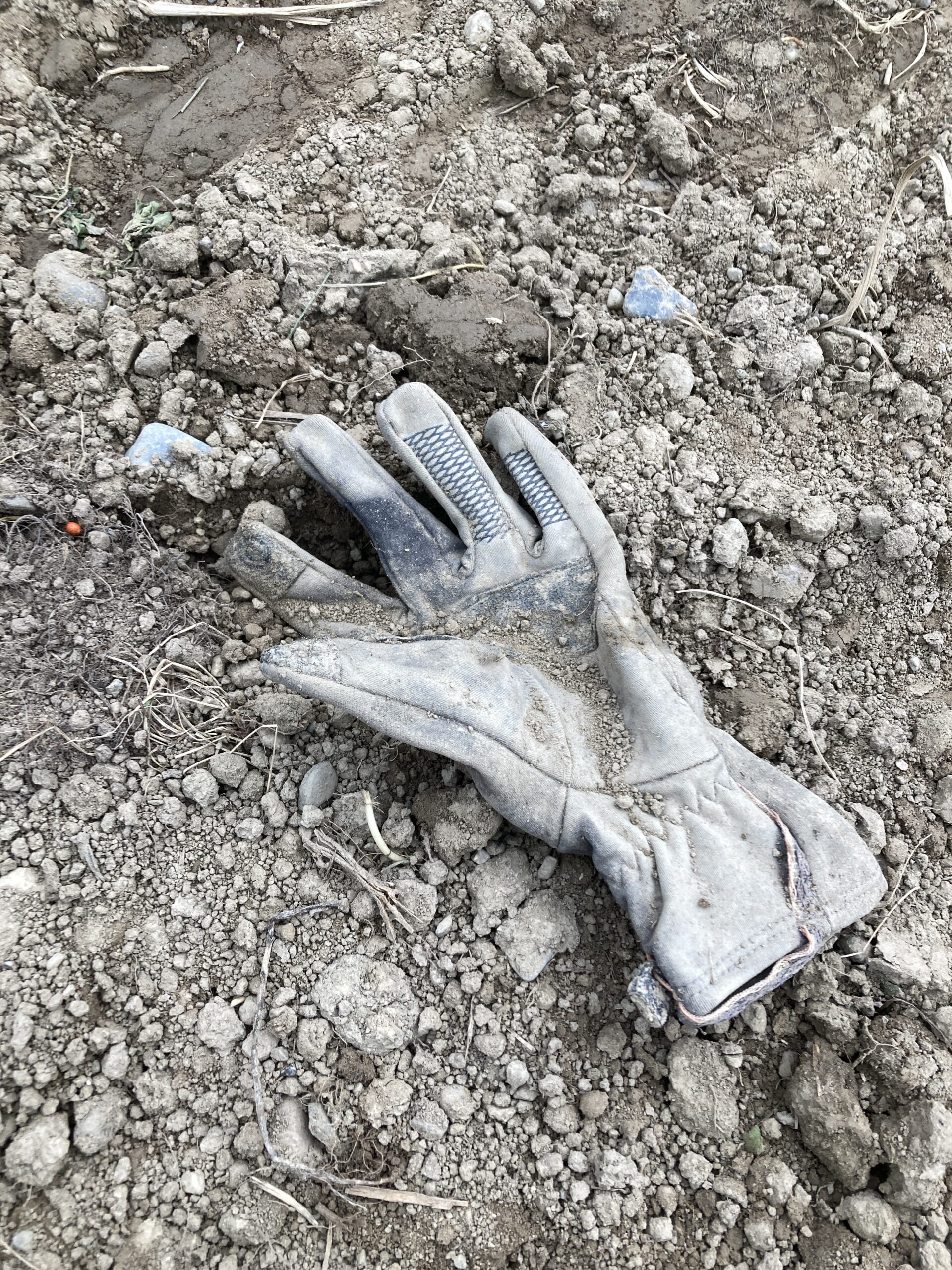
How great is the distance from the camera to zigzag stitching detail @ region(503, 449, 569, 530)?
2.15 metres

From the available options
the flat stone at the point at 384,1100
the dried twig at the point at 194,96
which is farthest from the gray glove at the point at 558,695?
the dried twig at the point at 194,96

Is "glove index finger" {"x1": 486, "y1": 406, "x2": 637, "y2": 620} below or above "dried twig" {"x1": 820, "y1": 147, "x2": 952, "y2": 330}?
below

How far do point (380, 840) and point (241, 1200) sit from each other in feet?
2.80

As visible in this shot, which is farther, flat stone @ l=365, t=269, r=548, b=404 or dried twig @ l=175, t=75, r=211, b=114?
dried twig @ l=175, t=75, r=211, b=114

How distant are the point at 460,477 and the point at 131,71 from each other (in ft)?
5.90

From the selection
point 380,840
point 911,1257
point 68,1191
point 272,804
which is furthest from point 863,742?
point 68,1191

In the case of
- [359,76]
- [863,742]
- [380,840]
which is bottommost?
[380,840]

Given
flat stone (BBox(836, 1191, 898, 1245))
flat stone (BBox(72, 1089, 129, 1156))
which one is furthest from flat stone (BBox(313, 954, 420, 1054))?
flat stone (BBox(836, 1191, 898, 1245))

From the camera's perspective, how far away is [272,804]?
6.35ft

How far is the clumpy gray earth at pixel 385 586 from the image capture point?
1657mm

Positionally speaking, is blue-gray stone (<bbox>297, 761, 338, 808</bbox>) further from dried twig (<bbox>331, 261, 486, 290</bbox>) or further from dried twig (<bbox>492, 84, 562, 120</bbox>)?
dried twig (<bbox>492, 84, 562, 120</bbox>)

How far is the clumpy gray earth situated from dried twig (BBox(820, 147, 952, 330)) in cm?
3

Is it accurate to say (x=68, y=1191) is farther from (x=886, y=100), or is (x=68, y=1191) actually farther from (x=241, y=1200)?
(x=886, y=100)

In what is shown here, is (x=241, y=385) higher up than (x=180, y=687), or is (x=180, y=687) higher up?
(x=241, y=385)
